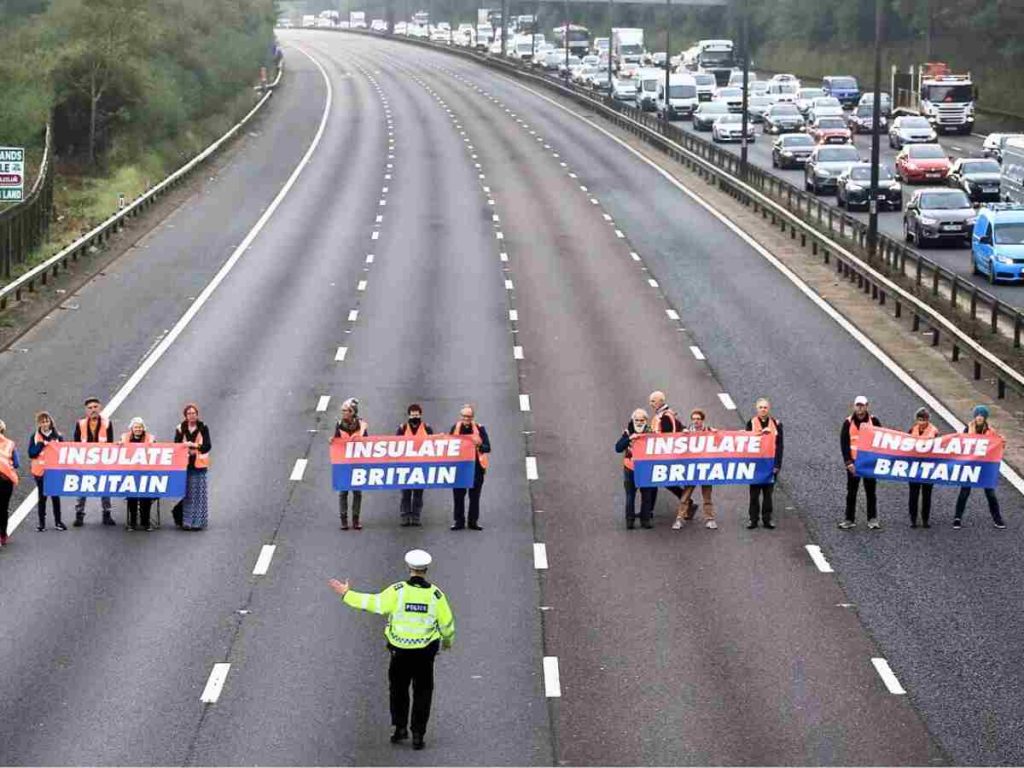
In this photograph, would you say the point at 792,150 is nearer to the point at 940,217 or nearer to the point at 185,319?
the point at 940,217

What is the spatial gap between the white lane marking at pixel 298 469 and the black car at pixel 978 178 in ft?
127

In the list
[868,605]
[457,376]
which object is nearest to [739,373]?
[457,376]

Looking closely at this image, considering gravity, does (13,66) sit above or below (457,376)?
above

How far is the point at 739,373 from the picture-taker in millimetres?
36750

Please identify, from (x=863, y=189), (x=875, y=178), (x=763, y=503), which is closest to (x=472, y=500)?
(x=763, y=503)

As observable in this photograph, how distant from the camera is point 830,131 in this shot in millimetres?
82250

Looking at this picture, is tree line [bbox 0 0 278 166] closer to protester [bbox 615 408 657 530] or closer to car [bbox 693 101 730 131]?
car [bbox 693 101 730 131]

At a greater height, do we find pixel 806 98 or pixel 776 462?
pixel 806 98

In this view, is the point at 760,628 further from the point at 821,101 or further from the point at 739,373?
the point at 821,101

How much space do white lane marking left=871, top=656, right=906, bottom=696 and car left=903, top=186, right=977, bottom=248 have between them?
3591 centimetres

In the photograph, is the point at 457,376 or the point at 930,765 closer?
the point at 930,765

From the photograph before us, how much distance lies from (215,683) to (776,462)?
29.9 ft

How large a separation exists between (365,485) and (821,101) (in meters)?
73.8

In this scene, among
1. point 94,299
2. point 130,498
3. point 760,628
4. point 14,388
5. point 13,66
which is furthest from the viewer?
point 13,66
